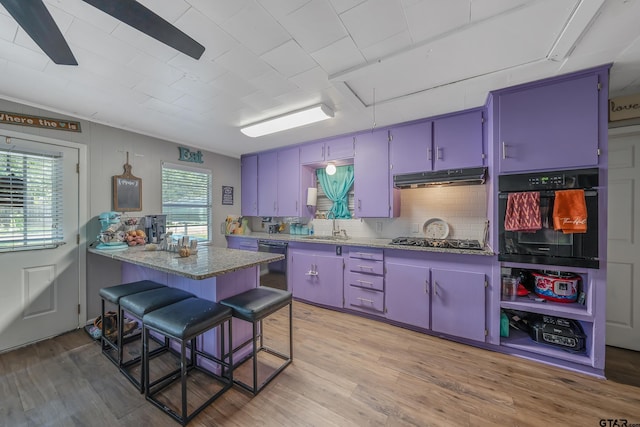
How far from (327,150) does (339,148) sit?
197mm

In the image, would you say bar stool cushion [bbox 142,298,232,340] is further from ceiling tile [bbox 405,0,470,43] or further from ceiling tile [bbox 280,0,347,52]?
ceiling tile [bbox 405,0,470,43]

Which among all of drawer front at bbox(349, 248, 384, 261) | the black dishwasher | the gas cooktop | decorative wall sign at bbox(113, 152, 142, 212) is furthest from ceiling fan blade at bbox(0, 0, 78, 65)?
the gas cooktop

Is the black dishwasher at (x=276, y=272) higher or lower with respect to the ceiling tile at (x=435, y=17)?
lower

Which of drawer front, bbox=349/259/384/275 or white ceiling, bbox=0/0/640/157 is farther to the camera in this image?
drawer front, bbox=349/259/384/275

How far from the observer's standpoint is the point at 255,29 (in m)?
1.41

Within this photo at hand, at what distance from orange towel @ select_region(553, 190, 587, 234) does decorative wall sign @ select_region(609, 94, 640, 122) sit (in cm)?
89

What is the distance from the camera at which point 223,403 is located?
5.33 feet

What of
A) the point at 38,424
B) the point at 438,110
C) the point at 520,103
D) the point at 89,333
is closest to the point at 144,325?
the point at 38,424

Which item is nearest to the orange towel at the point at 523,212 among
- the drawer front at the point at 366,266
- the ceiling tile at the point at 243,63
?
the drawer front at the point at 366,266

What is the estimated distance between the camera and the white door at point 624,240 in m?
2.16

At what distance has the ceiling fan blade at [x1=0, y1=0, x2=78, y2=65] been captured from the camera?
1005 mm

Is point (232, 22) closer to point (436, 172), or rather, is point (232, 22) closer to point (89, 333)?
point (436, 172)

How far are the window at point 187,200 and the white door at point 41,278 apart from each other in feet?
3.31

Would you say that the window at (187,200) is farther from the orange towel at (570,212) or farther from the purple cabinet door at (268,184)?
the orange towel at (570,212)
